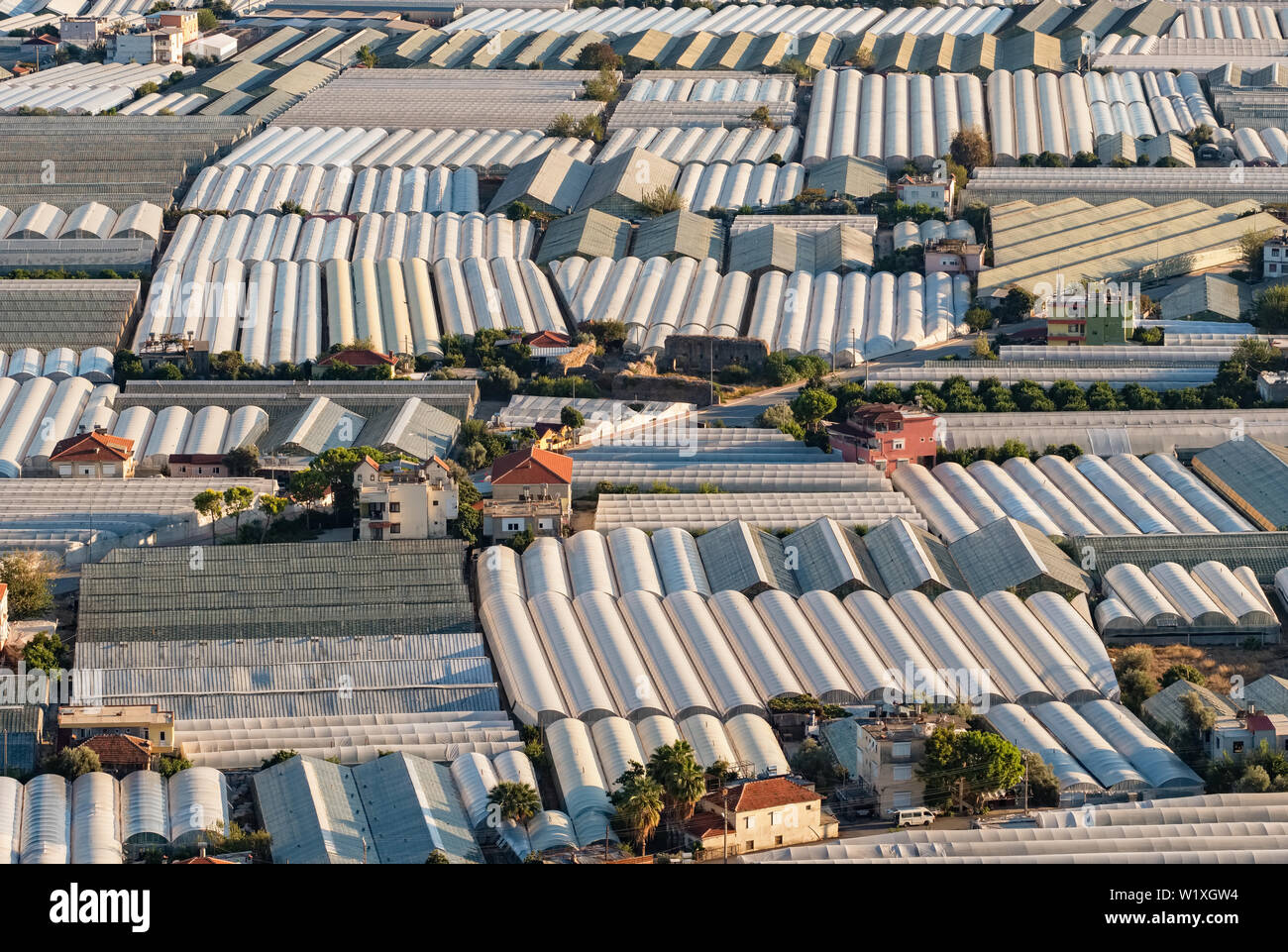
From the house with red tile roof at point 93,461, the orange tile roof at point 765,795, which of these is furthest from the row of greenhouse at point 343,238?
the orange tile roof at point 765,795

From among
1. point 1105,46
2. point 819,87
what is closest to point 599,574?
point 819,87

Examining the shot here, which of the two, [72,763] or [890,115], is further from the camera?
[890,115]

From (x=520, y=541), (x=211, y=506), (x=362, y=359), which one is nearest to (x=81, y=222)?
(x=362, y=359)

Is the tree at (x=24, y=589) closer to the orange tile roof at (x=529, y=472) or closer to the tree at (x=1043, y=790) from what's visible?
the orange tile roof at (x=529, y=472)

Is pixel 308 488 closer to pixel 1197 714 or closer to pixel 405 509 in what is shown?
pixel 405 509

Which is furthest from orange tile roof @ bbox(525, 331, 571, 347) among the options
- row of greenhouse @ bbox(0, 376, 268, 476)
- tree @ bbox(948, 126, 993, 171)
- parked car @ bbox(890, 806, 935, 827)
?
parked car @ bbox(890, 806, 935, 827)

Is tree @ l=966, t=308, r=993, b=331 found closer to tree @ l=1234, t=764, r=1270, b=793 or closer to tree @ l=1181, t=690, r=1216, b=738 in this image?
tree @ l=1181, t=690, r=1216, b=738

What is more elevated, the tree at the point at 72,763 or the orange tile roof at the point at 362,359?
the orange tile roof at the point at 362,359
